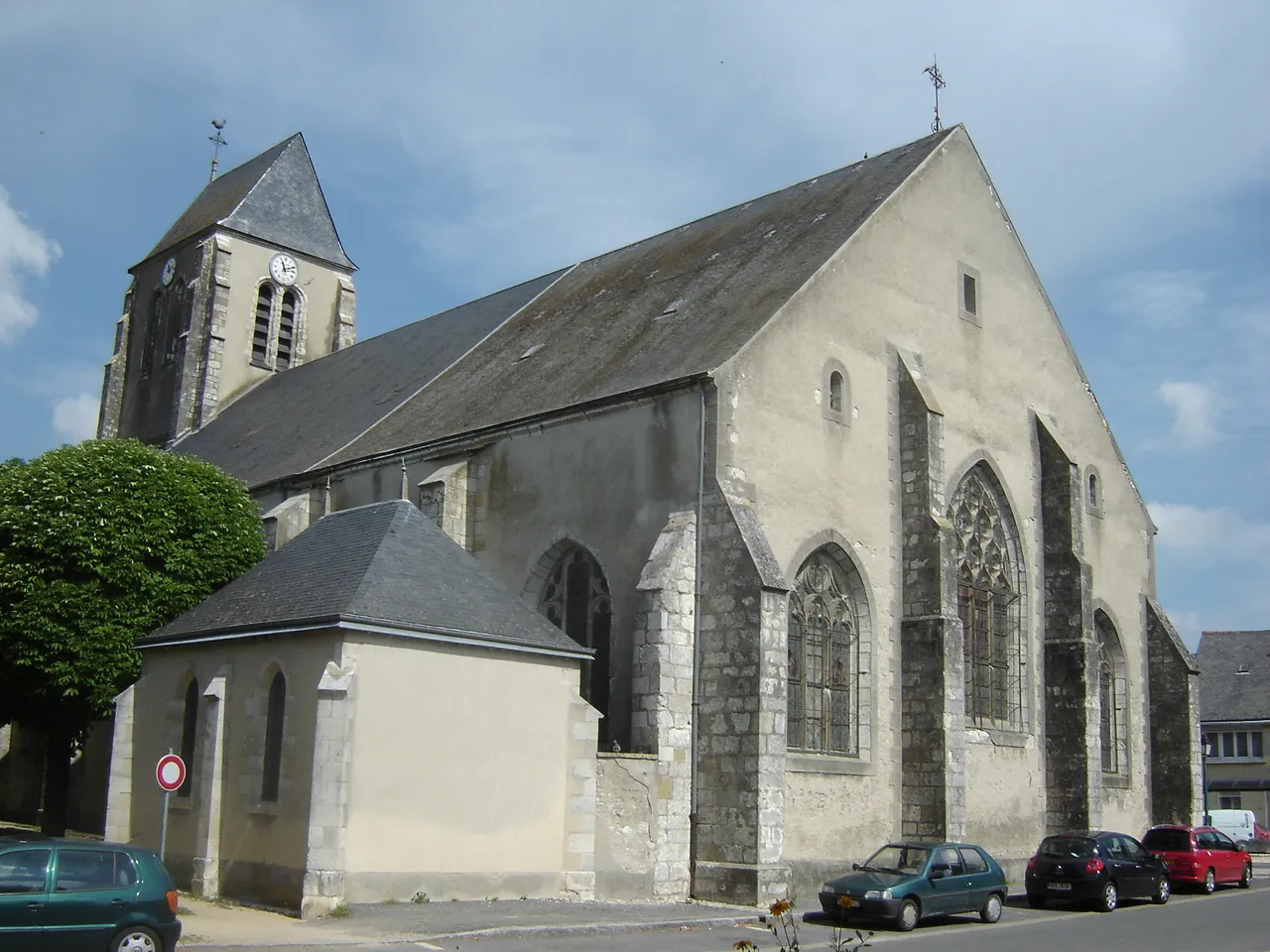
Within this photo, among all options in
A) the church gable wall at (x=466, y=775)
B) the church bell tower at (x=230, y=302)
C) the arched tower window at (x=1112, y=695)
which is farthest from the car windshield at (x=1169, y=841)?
the church bell tower at (x=230, y=302)

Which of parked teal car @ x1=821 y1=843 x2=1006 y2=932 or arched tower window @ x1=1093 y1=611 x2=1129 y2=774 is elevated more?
arched tower window @ x1=1093 y1=611 x2=1129 y2=774

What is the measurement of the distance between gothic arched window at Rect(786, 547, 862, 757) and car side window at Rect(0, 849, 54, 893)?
10248 mm

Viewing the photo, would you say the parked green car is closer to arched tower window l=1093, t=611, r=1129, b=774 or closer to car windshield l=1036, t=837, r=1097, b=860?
car windshield l=1036, t=837, r=1097, b=860

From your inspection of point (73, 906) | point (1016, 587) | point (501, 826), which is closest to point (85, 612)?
point (501, 826)

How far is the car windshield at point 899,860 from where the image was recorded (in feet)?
52.0

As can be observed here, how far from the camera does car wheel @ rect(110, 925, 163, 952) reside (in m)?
10.4

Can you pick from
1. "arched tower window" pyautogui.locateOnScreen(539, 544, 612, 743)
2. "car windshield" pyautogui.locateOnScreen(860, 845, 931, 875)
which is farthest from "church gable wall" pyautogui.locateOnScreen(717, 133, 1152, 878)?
"arched tower window" pyautogui.locateOnScreen(539, 544, 612, 743)

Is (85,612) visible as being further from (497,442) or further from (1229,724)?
(1229,724)

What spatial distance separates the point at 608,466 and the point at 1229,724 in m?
37.6

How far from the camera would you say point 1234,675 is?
4891 cm

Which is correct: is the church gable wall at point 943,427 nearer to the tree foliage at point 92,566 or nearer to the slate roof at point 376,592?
the slate roof at point 376,592

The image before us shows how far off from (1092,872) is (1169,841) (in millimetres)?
4221

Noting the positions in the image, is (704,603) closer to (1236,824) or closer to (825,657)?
(825,657)

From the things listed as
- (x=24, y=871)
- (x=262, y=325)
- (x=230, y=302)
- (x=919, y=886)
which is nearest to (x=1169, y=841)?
(x=919, y=886)
